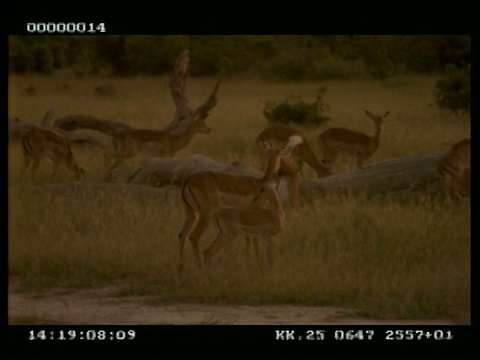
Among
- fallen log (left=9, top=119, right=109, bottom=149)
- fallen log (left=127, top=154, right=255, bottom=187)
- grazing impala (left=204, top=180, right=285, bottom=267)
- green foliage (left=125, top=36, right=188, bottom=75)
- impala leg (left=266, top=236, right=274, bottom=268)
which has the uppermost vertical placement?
green foliage (left=125, top=36, right=188, bottom=75)

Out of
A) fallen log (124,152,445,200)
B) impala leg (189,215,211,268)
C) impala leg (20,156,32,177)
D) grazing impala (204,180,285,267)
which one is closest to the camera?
grazing impala (204,180,285,267)

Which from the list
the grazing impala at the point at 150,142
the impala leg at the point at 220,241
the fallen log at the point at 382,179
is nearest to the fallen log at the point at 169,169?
the fallen log at the point at 382,179

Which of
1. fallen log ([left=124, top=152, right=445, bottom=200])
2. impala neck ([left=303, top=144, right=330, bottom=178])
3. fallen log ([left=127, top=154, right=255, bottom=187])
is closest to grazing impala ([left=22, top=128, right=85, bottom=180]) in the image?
fallen log ([left=127, top=154, right=255, bottom=187])

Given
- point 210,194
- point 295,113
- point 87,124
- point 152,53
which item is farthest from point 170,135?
point 210,194

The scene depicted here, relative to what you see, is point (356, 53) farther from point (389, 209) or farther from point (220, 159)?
point (389, 209)

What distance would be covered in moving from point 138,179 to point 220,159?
0.98 meters

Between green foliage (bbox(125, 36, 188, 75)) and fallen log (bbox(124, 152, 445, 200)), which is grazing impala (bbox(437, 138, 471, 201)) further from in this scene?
green foliage (bbox(125, 36, 188, 75))

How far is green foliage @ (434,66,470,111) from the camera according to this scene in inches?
453

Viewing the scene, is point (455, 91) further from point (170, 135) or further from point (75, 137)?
point (75, 137)

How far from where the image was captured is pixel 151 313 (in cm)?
534

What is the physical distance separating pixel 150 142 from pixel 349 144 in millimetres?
1950

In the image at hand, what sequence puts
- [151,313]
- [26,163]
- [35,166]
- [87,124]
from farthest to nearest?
[87,124] < [26,163] < [35,166] < [151,313]

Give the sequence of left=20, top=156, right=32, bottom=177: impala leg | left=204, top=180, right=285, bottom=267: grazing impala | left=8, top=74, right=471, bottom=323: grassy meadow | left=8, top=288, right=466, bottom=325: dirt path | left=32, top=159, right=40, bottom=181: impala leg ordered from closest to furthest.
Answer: left=8, top=288, right=466, bottom=325: dirt path, left=8, top=74, right=471, bottom=323: grassy meadow, left=204, top=180, right=285, bottom=267: grazing impala, left=32, top=159, right=40, bottom=181: impala leg, left=20, top=156, right=32, bottom=177: impala leg
